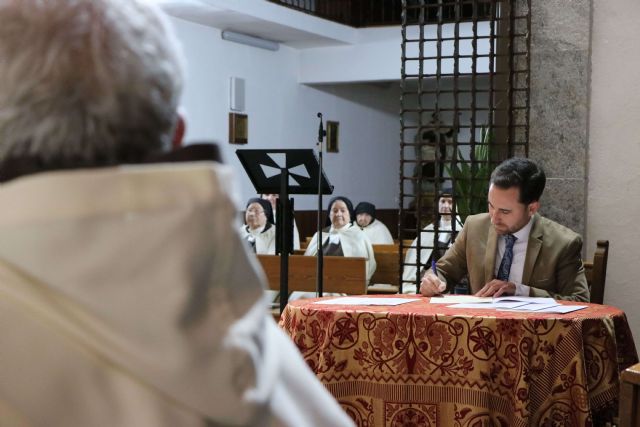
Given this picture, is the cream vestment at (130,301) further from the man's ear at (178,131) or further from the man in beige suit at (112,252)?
the man's ear at (178,131)

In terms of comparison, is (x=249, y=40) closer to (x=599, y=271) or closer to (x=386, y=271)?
(x=386, y=271)

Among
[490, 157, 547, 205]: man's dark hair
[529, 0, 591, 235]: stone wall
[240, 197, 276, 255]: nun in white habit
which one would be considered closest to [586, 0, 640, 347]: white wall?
[529, 0, 591, 235]: stone wall

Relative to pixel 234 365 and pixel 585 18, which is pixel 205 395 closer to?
pixel 234 365

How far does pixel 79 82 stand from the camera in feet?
2.75

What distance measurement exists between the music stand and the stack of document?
2.09m

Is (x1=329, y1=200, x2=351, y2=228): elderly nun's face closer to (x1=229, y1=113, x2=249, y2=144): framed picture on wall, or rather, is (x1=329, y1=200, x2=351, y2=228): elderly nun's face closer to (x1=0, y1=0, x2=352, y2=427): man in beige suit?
(x1=229, y1=113, x2=249, y2=144): framed picture on wall

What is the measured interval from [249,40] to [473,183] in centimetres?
833

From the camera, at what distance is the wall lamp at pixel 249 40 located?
518 inches

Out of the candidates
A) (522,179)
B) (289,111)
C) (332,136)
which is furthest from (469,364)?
(332,136)

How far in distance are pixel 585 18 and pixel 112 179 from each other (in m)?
5.20

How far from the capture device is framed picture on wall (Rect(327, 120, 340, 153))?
625 inches

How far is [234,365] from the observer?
79 cm

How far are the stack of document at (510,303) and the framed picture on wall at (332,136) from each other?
1177 centimetres

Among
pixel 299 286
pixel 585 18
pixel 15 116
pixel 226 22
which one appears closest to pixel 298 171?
pixel 299 286
